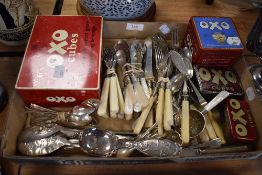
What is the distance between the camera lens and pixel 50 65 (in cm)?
56

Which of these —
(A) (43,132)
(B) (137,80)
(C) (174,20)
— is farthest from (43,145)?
(C) (174,20)

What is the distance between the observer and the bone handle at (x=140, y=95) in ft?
1.87

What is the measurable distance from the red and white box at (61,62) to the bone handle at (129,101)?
0.22 feet

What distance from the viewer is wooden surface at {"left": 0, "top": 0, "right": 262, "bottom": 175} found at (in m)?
0.52

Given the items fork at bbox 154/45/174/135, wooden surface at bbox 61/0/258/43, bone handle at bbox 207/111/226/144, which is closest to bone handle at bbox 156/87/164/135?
fork at bbox 154/45/174/135

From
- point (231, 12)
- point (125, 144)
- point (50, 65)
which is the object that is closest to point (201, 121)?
point (125, 144)

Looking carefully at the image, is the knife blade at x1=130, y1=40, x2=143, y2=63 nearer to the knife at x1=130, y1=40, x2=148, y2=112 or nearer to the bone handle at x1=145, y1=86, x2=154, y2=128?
the knife at x1=130, y1=40, x2=148, y2=112

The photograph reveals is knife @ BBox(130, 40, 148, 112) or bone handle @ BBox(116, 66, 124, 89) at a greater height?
knife @ BBox(130, 40, 148, 112)

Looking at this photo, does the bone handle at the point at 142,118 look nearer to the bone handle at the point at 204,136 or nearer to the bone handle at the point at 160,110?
the bone handle at the point at 160,110

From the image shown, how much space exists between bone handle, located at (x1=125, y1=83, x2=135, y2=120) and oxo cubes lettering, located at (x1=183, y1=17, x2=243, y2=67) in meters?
0.17

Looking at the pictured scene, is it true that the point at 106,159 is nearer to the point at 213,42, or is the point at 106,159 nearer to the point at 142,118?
the point at 142,118

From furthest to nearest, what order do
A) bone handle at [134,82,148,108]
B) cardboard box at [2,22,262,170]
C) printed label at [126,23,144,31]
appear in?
printed label at [126,23,144,31] → bone handle at [134,82,148,108] → cardboard box at [2,22,262,170]

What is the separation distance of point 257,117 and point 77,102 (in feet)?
1.23

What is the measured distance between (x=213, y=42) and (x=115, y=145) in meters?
0.31
